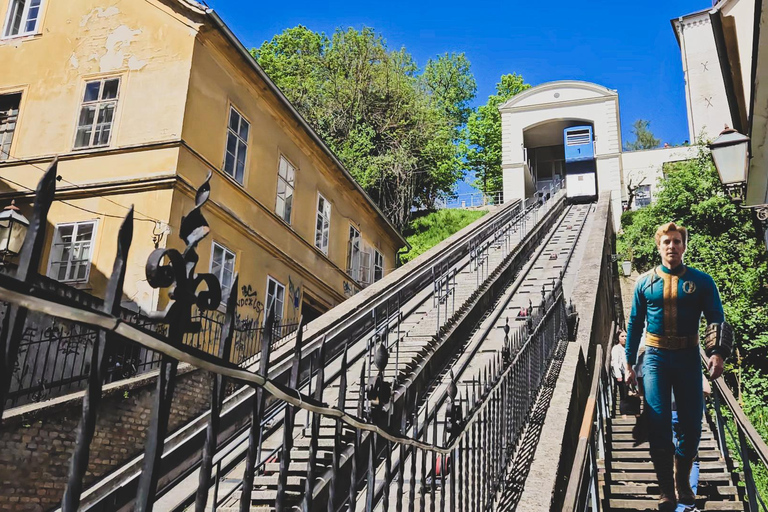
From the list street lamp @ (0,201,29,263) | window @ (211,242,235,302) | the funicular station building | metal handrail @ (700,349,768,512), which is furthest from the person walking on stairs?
the funicular station building

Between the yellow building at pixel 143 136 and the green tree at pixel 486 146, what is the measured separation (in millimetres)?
30872

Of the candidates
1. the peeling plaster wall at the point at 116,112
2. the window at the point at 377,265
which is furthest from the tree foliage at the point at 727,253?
the peeling plaster wall at the point at 116,112

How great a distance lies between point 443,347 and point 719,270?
13.2 metres

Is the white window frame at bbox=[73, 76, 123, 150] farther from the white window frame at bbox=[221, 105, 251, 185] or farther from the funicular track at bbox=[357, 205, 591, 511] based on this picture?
Result: the funicular track at bbox=[357, 205, 591, 511]

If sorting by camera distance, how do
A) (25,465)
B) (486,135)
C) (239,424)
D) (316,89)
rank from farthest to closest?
(486,135) → (316,89) → (239,424) → (25,465)

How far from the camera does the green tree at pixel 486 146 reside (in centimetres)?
4525

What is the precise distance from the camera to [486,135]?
45.5 meters

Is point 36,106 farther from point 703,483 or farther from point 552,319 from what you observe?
point 703,483

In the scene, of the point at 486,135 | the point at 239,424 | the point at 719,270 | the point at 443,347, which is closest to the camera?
the point at 239,424

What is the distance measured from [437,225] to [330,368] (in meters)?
24.2

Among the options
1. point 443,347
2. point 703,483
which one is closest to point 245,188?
point 443,347

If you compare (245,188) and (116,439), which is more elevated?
(245,188)

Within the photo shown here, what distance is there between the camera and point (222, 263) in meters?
13.6

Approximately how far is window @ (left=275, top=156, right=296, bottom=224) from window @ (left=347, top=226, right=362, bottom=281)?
4.34 metres
